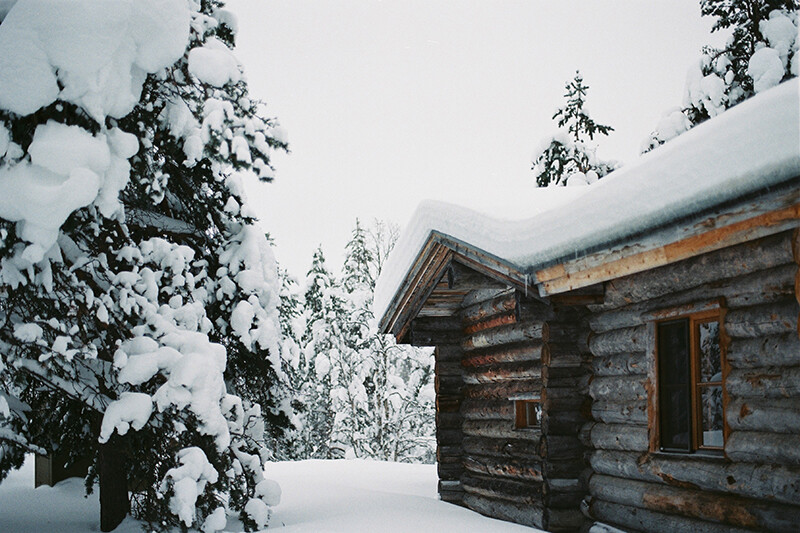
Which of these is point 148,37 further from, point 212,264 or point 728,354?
point 728,354

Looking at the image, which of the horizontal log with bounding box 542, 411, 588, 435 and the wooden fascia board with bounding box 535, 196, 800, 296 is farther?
the horizontal log with bounding box 542, 411, 588, 435

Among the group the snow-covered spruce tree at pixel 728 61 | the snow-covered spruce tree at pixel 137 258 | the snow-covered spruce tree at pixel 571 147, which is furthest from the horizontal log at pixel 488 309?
the snow-covered spruce tree at pixel 571 147

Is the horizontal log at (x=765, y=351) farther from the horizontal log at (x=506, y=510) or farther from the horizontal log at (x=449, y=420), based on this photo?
the horizontal log at (x=449, y=420)

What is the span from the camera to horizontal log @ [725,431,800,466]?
5.47 m

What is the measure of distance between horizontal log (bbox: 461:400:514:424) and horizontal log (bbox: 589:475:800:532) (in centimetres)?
227

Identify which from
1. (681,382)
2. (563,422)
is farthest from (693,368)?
(563,422)

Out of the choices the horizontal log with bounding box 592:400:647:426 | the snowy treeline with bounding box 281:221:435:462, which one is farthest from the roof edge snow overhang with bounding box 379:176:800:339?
the snowy treeline with bounding box 281:221:435:462

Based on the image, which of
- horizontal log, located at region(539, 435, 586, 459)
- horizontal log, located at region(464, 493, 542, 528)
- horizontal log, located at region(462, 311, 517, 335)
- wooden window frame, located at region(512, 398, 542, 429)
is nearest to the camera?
horizontal log, located at region(539, 435, 586, 459)

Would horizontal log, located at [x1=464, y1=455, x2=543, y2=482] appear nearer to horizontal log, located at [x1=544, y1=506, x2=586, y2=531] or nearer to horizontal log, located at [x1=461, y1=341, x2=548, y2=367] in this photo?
horizontal log, located at [x1=544, y1=506, x2=586, y2=531]

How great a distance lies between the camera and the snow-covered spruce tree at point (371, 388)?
28.0 metres

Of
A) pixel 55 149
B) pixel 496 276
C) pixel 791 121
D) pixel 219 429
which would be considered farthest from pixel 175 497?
pixel 791 121

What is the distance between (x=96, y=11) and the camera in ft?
20.1

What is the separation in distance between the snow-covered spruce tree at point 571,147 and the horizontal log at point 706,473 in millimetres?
14636

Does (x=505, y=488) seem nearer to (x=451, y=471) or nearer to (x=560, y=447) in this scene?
(x=451, y=471)
